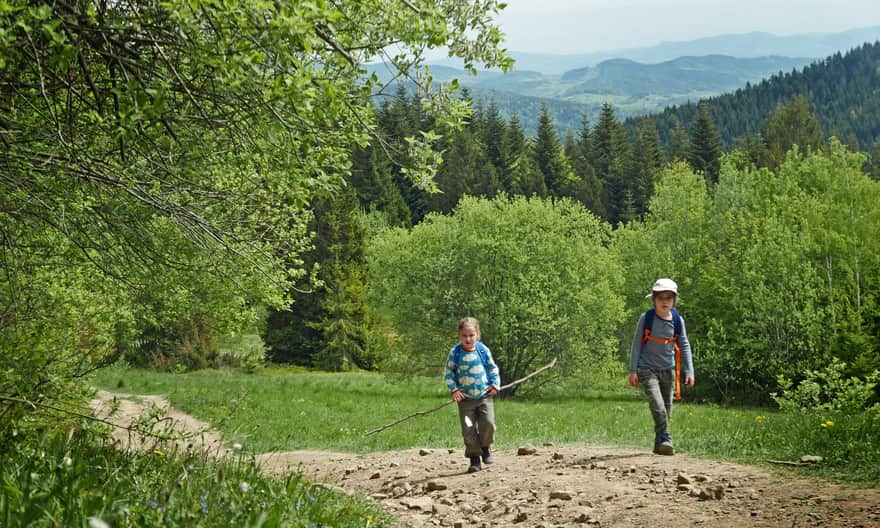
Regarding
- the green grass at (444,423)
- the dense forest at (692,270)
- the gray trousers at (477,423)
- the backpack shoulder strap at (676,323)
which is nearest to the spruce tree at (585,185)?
the dense forest at (692,270)

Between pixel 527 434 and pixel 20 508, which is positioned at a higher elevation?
pixel 20 508

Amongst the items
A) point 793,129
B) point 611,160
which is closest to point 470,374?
point 611,160

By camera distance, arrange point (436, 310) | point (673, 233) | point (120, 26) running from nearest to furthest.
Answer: point (120, 26), point (436, 310), point (673, 233)

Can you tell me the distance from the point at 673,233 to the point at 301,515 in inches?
1945

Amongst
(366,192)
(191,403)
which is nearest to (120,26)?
(191,403)

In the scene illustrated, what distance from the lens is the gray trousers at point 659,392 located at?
10109 mm

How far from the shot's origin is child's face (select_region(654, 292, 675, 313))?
1020 centimetres

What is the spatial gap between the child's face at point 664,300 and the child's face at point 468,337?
2.40 metres

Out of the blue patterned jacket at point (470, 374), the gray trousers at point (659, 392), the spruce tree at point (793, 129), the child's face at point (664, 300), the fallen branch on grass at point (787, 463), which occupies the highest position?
the spruce tree at point (793, 129)

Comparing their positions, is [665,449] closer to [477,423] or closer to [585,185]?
[477,423]

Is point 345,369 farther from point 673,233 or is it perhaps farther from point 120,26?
point 120,26

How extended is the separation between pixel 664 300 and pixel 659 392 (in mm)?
1202

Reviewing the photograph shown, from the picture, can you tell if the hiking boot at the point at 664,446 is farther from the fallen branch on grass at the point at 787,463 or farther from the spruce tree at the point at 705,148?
the spruce tree at the point at 705,148

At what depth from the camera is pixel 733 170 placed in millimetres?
63062
